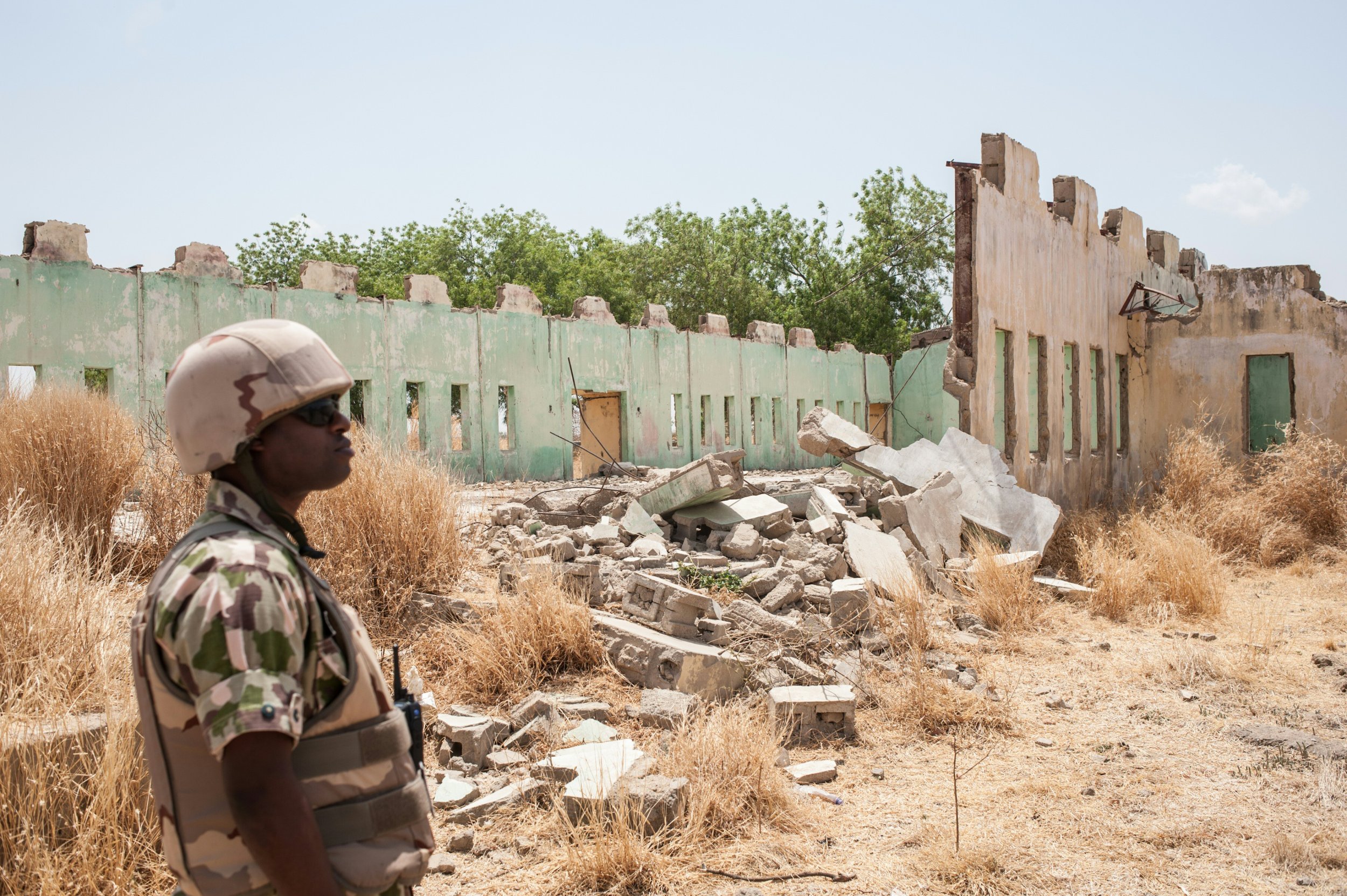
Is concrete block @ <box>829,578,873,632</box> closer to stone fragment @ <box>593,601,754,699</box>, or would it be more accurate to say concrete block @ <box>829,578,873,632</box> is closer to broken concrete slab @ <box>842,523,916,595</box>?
broken concrete slab @ <box>842,523,916,595</box>

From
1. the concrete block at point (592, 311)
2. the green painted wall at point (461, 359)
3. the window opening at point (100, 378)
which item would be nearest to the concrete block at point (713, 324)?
the green painted wall at point (461, 359)

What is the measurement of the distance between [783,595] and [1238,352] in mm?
13144

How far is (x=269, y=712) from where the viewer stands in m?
1.36

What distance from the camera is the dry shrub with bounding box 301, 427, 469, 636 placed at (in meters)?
6.81

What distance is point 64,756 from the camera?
138 inches

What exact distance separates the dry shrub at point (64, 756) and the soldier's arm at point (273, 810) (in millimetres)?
2425

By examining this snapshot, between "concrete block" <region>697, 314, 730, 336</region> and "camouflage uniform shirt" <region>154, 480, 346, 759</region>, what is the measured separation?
20.7 metres

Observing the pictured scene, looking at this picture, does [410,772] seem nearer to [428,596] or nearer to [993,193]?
[428,596]

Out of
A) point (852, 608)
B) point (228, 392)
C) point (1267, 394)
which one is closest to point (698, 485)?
point (852, 608)

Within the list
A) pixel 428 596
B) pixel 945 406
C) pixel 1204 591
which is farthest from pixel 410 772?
pixel 945 406

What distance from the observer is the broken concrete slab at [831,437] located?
40.4ft

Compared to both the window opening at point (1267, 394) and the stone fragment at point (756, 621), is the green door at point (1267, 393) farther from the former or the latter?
the stone fragment at point (756, 621)

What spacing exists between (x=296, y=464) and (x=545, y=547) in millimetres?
6573

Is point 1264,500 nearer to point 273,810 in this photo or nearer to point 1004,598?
point 1004,598
